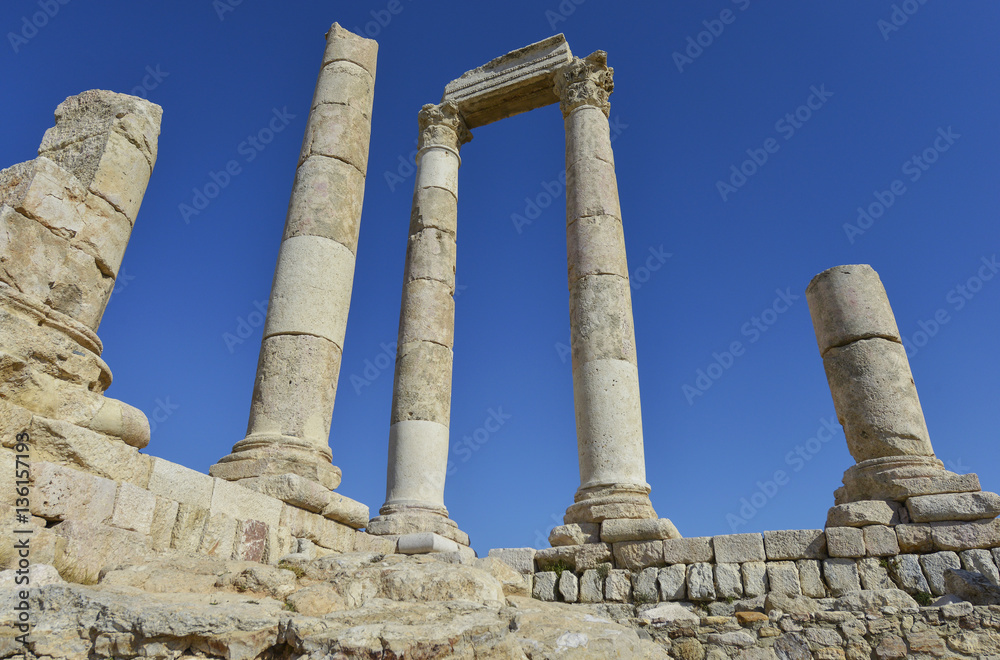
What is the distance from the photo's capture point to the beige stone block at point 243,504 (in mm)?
8055

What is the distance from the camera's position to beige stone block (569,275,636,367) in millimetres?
13289

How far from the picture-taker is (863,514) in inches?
412

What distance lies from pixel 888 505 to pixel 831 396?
8.58ft

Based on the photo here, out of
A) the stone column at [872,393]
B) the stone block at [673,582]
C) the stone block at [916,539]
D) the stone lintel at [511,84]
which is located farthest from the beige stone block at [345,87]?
the stone block at [916,539]

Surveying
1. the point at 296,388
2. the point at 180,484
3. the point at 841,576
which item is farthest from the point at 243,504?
the point at 841,576

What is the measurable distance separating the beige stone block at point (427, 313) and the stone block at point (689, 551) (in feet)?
21.4

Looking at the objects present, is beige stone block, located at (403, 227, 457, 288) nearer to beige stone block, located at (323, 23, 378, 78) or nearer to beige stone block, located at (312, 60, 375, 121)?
beige stone block, located at (312, 60, 375, 121)

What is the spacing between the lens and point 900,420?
38.0 feet

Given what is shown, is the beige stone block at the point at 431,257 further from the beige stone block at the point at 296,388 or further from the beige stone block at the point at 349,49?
the beige stone block at the point at 296,388

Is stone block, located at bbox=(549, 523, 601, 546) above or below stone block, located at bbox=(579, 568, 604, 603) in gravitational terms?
above

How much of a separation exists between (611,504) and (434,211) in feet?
26.9

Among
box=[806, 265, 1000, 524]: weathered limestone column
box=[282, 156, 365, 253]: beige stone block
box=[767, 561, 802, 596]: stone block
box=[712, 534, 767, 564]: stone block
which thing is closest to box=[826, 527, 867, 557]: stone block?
box=[806, 265, 1000, 524]: weathered limestone column

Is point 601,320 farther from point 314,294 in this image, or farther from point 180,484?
point 180,484

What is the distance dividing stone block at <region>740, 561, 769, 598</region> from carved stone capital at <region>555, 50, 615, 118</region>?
1109 centimetres
